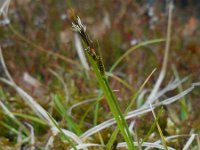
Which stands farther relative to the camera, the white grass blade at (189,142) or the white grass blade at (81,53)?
the white grass blade at (81,53)

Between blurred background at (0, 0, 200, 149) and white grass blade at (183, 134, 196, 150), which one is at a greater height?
blurred background at (0, 0, 200, 149)

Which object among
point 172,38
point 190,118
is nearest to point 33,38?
point 172,38

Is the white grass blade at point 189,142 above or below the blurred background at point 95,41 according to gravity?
below

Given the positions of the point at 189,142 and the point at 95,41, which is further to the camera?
the point at 95,41

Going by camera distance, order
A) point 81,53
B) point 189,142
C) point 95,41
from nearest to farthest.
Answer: point 189,142, point 95,41, point 81,53

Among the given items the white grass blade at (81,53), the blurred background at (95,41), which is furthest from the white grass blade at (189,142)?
the white grass blade at (81,53)

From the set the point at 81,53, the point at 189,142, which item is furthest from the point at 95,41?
the point at 189,142

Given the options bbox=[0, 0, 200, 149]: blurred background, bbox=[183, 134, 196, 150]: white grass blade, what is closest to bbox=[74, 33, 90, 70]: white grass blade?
bbox=[0, 0, 200, 149]: blurred background

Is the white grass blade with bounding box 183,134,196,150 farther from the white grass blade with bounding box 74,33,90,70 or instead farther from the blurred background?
the white grass blade with bounding box 74,33,90,70

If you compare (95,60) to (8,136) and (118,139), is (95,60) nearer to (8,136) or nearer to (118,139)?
(118,139)

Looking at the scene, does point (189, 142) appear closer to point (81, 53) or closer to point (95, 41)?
point (95, 41)

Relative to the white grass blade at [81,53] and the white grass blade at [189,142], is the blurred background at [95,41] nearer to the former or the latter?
the white grass blade at [81,53]
